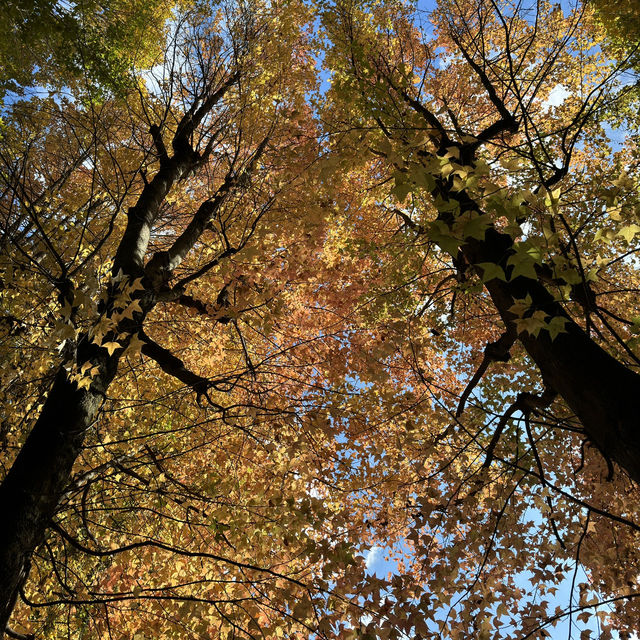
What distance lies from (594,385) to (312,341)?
3604 mm

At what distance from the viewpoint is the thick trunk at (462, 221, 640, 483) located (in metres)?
1.91

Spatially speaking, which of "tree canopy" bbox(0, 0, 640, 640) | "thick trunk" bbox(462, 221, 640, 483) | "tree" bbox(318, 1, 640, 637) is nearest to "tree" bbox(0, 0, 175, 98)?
"tree canopy" bbox(0, 0, 640, 640)

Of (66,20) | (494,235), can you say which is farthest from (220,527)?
(66,20)

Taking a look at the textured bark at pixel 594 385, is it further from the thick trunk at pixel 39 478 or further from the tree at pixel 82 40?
the tree at pixel 82 40

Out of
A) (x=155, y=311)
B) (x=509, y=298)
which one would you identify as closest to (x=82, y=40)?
(x=155, y=311)

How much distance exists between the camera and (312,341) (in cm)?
536

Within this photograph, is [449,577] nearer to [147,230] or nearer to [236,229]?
[147,230]

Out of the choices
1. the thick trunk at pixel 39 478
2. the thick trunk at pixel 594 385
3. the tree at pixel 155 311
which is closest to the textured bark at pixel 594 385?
the thick trunk at pixel 594 385

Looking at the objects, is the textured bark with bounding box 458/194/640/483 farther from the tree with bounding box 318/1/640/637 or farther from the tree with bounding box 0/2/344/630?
the tree with bounding box 0/2/344/630

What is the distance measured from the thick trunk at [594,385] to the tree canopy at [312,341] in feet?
0.05

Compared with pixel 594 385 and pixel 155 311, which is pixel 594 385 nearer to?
pixel 594 385

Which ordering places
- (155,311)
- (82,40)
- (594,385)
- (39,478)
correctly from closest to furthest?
(594,385)
(39,478)
(82,40)
(155,311)

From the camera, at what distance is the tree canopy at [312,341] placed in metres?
2.35

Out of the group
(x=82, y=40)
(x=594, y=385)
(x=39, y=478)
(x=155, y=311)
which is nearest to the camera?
(x=594, y=385)
